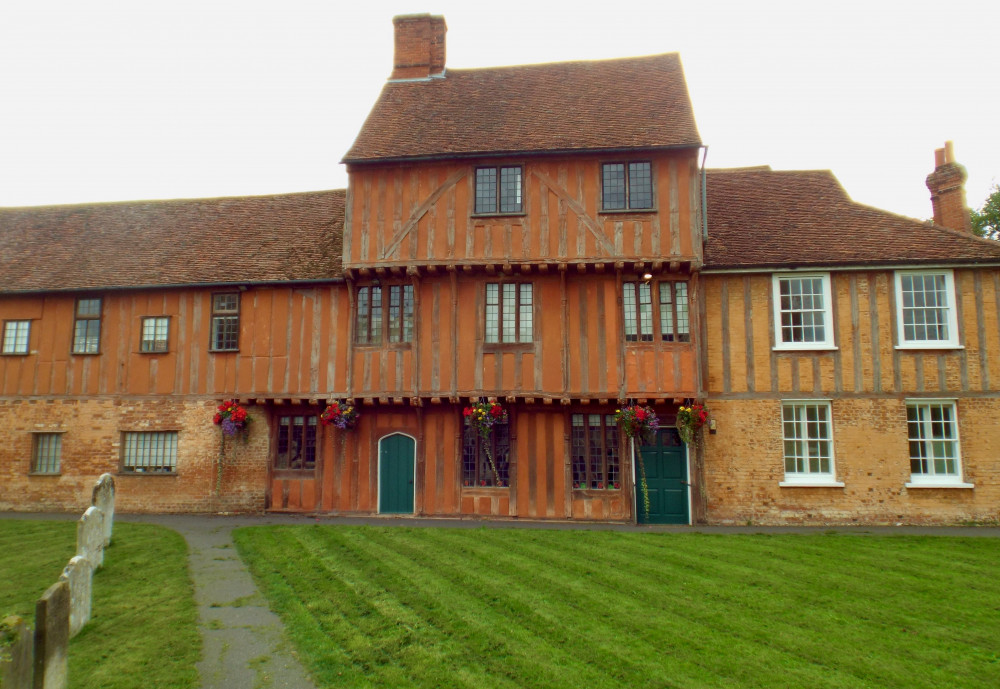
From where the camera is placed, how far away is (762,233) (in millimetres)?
17359

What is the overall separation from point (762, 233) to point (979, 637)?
38.7 ft

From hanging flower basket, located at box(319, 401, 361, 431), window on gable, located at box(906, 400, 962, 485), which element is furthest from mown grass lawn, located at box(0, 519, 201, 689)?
window on gable, located at box(906, 400, 962, 485)

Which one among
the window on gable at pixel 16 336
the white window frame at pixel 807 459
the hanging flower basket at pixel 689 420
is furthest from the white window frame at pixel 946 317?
the window on gable at pixel 16 336

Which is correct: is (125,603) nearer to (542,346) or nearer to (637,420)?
(542,346)

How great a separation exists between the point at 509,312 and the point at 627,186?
4417 millimetres

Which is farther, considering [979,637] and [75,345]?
[75,345]

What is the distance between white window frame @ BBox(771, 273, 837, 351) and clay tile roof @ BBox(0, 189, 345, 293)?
11.5 m

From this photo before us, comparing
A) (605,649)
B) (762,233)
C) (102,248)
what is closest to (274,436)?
(102,248)

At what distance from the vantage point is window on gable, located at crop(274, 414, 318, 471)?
57.6 ft

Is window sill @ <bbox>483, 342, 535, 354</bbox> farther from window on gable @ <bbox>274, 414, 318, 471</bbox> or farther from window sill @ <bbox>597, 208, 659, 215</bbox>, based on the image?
window on gable @ <bbox>274, 414, 318, 471</bbox>

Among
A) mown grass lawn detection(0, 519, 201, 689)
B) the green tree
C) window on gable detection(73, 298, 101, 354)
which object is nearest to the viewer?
mown grass lawn detection(0, 519, 201, 689)

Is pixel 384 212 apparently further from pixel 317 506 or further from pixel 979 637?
pixel 979 637

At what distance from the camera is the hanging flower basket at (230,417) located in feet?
56.2

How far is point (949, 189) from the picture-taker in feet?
59.3
